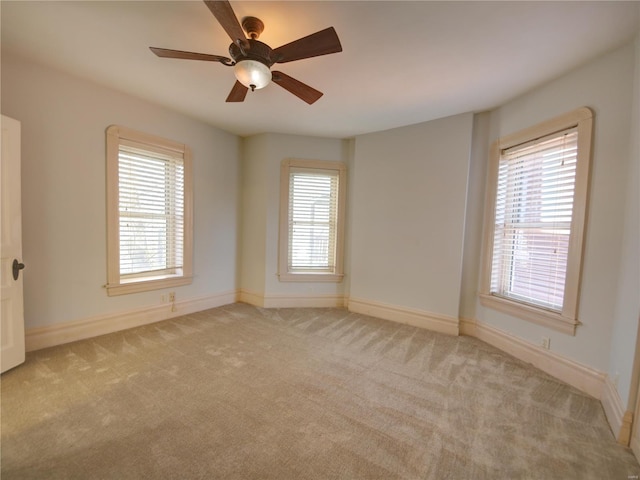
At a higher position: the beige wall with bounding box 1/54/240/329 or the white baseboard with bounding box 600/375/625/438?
the beige wall with bounding box 1/54/240/329

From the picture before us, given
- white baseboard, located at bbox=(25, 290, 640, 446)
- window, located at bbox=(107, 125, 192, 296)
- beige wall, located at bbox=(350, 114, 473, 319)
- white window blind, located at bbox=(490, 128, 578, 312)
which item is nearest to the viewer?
white baseboard, located at bbox=(25, 290, 640, 446)

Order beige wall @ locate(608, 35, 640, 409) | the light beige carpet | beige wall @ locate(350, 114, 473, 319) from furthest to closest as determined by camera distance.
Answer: beige wall @ locate(350, 114, 473, 319) < beige wall @ locate(608, 35, 640, 409) < the light beige carpet

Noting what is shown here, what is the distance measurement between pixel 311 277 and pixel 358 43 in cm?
303

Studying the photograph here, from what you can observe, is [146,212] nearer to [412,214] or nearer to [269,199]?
[269,199]

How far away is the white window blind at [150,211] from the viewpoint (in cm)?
306

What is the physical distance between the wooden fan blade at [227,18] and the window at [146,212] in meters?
2.18

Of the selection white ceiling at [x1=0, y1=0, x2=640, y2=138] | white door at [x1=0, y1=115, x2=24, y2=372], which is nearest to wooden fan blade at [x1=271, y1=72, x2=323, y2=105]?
white ceiling at [x1=0, y1=0, x2=640, y2=138]

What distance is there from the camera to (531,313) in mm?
2553

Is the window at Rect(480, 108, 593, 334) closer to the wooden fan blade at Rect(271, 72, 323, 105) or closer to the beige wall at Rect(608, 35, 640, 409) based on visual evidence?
the beige wall at Rect(608, 35, 640, 409)

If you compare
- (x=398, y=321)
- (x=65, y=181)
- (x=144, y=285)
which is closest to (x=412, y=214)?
(x=398, y=321)

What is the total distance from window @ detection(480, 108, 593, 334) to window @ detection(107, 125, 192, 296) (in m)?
3.84

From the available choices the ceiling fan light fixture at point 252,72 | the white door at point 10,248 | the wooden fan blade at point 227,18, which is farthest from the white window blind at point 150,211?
the wooden fan blade at point 227,18

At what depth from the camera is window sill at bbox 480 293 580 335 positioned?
2.26m

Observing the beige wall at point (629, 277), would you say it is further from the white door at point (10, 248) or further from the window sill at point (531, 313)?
the white door at point (10, 248)
